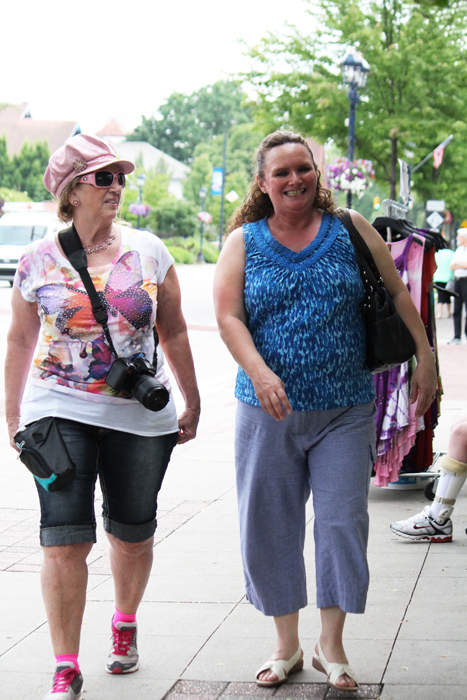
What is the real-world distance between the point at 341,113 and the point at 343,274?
921 inches

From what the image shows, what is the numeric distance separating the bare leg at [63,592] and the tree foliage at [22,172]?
234ft

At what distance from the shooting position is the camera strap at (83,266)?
3.06 metres

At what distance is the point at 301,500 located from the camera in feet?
10.5

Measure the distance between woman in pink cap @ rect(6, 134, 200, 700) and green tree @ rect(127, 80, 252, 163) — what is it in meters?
112

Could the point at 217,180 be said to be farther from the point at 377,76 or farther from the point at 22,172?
the point at 377,76

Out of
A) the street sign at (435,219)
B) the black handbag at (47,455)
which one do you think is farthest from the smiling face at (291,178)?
the street sign at (435,219)

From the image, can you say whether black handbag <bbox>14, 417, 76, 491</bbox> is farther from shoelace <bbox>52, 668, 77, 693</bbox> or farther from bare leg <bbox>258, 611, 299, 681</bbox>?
bare leg <bbox>258, 611, 299, 681</bbox>

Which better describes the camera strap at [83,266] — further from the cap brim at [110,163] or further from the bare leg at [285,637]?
the bare leg at [285,637]

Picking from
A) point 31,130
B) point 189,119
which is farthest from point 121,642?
point 189,119

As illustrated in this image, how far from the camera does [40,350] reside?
3164 mm

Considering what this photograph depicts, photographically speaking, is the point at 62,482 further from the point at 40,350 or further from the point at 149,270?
the point at 149,270

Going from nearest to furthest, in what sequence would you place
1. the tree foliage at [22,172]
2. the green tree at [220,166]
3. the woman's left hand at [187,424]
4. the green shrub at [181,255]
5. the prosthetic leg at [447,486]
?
1. the woman's left hand at [187,424]
2. the prosthetic leg at [447,486]
3. the green shrub at [181,255]
4. the tree foliage at [22,172]
5. the green tree at [220,166]

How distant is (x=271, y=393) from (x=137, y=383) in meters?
0.45

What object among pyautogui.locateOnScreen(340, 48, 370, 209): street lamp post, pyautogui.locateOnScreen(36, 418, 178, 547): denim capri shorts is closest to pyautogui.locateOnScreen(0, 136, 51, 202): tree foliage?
pyautogui.locateOnScreen(340, 48, 370, 209): street lamp post
